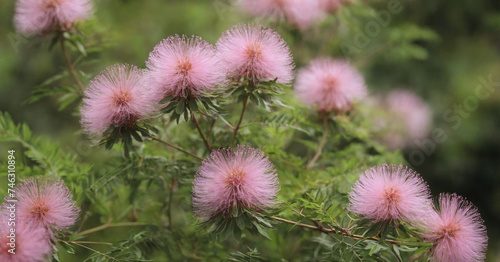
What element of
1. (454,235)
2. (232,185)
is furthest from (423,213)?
(232,185)

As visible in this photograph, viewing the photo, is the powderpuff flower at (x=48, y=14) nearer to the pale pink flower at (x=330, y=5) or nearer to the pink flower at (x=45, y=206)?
the pink flower at (x=45, y=206)

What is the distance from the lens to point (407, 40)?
8.23 feet

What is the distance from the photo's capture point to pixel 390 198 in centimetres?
102

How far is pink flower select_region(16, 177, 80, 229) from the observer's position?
3.35ft

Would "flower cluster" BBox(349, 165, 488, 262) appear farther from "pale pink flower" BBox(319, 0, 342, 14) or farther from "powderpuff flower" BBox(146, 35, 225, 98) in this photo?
"pale pink flower" BBox(319, 0, 342, 14)

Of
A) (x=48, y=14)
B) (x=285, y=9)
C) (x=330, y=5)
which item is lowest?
(x=48, y=14)

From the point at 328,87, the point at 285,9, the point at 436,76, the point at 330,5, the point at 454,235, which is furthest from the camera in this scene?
the point at 436,76

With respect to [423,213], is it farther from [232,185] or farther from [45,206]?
[45,206]

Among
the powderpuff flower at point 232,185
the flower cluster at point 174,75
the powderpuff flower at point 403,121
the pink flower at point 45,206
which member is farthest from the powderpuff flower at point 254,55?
the powderpuff flower at point 403,121

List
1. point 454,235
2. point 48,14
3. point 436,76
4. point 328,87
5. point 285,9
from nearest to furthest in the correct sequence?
1. point 454,235
2. point 48,14
3. point 328,87
4. point 285,9
5. point 436,76

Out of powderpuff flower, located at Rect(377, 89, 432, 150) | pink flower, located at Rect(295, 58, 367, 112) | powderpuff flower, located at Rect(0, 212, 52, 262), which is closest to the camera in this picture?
powderpuff flower, located at Rect(0, 212, 52, 262)

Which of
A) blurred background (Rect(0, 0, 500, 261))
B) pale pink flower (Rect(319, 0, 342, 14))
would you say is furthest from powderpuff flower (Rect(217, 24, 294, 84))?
blurred background (Rect(0, 0, 500, 261))

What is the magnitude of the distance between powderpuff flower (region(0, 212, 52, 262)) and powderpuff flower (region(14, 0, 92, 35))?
67 cm

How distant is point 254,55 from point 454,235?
1.90ft
